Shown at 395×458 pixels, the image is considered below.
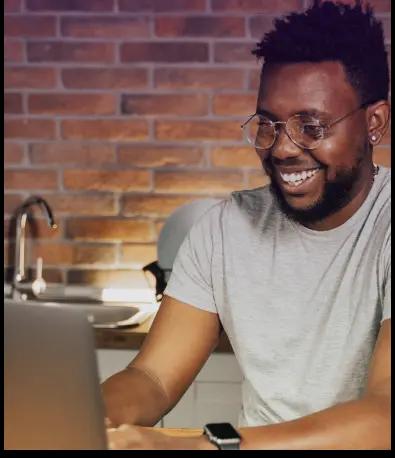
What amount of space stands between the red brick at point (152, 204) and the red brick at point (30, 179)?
0.23 meters

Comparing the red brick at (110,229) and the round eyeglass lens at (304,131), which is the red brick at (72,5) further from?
the round eyeglass lens at (304,131)

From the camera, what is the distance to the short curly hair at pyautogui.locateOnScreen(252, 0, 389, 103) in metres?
1.47

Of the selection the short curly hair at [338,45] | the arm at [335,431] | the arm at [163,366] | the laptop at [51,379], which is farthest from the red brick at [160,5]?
the laptop at [51,379]

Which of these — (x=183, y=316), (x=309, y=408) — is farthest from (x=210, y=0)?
(x=309, y=408)

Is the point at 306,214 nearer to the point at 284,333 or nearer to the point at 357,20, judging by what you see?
the point at 284,333

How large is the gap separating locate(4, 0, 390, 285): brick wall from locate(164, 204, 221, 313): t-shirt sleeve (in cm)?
79

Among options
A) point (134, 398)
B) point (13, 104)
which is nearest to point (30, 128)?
point (13, 104)

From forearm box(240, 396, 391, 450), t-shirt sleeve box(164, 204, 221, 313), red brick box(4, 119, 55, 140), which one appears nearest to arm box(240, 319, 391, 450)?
forearm box(240, 396, 391, 450)

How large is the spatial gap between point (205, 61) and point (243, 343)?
109 cm

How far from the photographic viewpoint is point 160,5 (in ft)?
7.39

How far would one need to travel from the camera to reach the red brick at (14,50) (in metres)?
2.29

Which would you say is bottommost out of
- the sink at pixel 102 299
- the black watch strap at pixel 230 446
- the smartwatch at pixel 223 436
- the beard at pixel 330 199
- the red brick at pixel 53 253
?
the sink at pixel 102 299

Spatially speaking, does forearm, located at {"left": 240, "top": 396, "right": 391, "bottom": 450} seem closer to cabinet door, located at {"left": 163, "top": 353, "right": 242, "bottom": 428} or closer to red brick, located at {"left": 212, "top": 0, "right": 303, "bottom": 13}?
cabinet door, located at {"left": 163, "top": 353, "right": 242, "bottom": 428}

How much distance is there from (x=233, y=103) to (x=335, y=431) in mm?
1412
